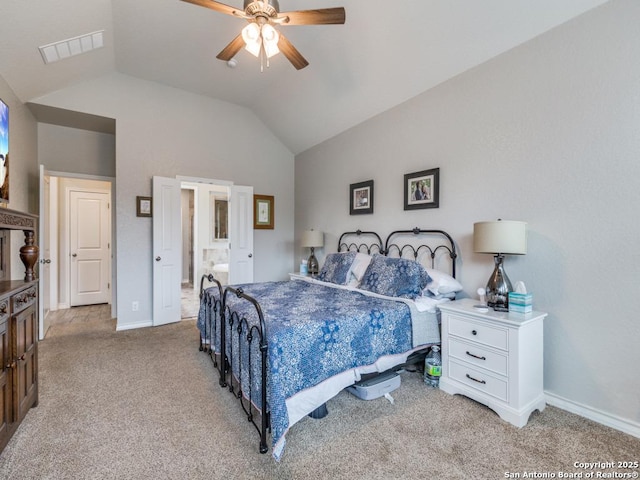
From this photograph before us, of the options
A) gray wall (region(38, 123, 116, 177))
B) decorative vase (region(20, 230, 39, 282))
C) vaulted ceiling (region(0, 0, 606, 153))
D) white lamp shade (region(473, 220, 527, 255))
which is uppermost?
vaulted ceiling (region(0, 0, 606, 153))

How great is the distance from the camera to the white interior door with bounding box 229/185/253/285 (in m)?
5.02

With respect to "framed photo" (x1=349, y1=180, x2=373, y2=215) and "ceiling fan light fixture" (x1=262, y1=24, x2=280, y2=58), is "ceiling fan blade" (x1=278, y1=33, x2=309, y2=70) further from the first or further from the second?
"framed photo" (x1=349, y1=180, x2=373, y2=215)

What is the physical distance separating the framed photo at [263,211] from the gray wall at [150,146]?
0.47 feet

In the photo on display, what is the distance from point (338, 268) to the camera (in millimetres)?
3699

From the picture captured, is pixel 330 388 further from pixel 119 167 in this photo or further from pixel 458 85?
pixel 119 167

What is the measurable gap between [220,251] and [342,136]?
4149mm

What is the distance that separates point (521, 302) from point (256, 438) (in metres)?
2.06

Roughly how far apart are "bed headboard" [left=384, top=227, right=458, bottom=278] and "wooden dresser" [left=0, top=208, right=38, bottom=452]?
3304 mm

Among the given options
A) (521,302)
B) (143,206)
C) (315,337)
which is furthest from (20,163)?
(521,302)

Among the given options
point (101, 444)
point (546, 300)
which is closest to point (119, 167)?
point (101, 444)

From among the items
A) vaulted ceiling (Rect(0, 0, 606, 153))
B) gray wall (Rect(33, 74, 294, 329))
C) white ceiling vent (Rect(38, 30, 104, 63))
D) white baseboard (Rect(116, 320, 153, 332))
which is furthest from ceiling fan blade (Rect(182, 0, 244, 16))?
white baseboard (Rect(116, 320, 153, 332))

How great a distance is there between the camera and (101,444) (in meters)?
1.85

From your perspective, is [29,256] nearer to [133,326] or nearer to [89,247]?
[133,326]

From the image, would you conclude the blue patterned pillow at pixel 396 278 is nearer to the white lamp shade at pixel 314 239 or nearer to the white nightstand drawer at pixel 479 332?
the white nightstand drawer at pixel 479 332
